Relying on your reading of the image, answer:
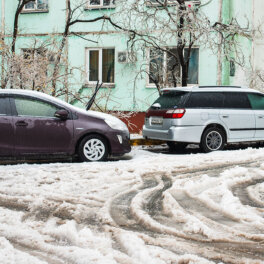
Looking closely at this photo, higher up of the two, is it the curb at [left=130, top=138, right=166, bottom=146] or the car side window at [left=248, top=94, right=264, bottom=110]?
the car side window at [left=248, top=94, right=264, bottom=110]

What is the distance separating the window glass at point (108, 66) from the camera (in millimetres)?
21719

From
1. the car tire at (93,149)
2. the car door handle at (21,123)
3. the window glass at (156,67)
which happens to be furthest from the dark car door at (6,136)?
the window glass at (156,67)

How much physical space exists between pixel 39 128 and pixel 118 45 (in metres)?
10.9

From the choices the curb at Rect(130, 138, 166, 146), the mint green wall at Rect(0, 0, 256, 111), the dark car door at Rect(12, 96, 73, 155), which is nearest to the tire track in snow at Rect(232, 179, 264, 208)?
the dark car door at Rect(12, 96, 73, 155)

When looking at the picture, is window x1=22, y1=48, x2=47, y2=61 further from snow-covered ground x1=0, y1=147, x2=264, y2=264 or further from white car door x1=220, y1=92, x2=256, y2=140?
snow-covered ground x1=0, y1=147, x2=264, y2=264

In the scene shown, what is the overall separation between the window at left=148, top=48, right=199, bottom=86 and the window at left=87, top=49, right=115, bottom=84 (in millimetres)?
1662

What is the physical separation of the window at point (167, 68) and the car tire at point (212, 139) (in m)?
4.41

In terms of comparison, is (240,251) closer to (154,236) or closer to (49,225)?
(154,236)

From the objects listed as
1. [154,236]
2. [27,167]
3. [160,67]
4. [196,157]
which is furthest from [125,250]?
[160,67]

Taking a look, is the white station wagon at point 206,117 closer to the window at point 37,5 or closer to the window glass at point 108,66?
the window glass at point 108,66

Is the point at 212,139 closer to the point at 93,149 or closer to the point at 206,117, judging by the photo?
the point at 206,117

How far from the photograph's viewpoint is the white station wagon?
13242 mm

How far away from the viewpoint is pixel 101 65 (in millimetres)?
21859

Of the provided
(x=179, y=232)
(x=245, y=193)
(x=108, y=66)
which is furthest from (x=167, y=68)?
(x=179, y=232)
